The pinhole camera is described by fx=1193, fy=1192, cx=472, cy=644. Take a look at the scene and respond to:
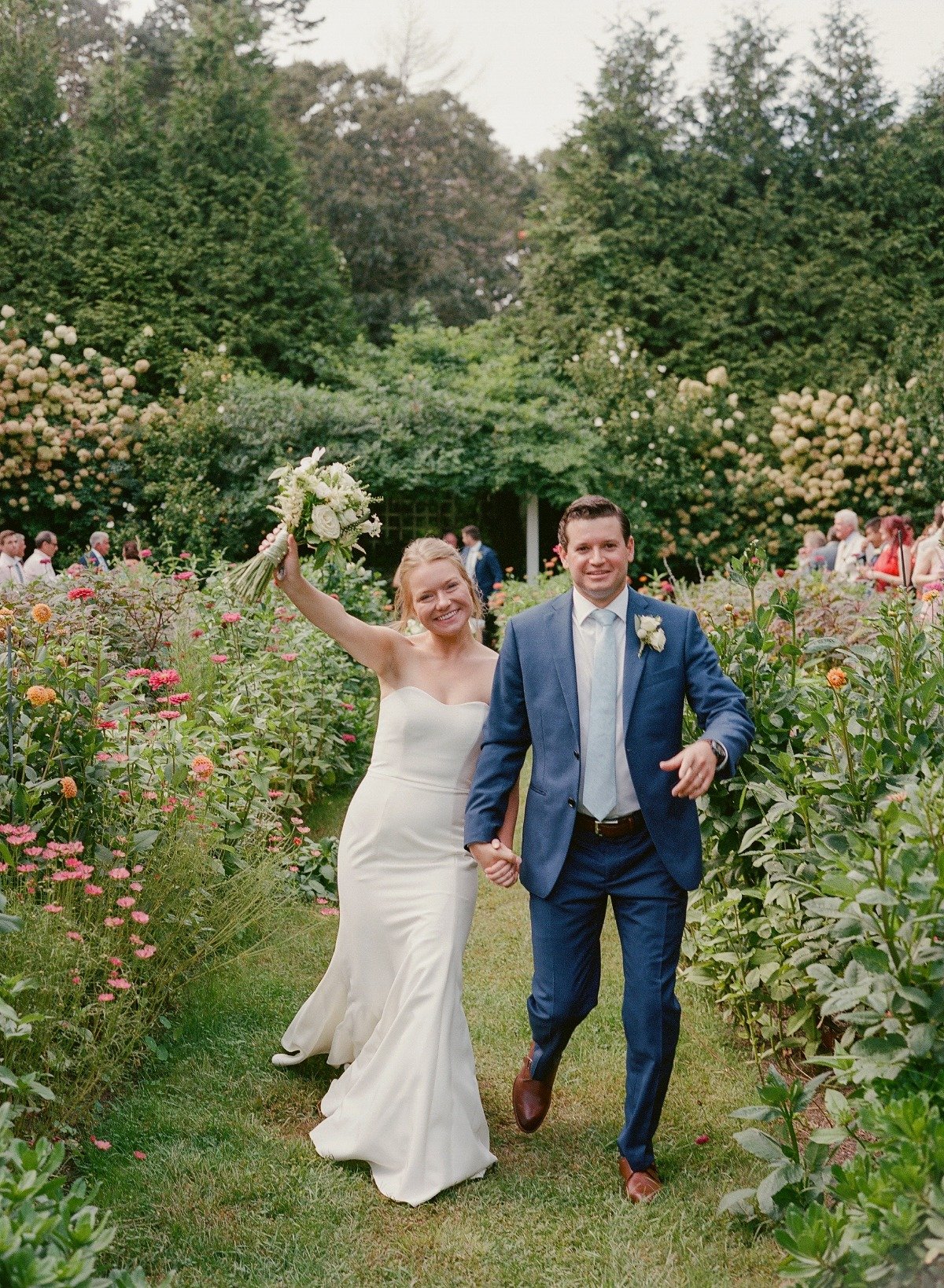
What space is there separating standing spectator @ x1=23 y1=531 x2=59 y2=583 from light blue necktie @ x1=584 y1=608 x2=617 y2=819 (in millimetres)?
6385

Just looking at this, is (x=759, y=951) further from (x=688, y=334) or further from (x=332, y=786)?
(x=688, y=334)

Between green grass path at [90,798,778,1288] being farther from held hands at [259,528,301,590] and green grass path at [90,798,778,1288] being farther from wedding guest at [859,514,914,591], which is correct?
wedding guest at [859,514,914,591]

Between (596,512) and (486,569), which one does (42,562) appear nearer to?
(486,569)

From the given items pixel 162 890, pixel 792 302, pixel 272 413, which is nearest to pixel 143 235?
pixel 272 413

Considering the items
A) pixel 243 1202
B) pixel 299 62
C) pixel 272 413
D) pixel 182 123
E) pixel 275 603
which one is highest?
pixel 299 62

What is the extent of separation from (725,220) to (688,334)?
1975mm

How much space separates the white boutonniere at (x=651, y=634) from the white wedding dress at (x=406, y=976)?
0.77 meters

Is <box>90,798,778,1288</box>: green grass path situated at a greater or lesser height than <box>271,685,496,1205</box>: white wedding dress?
lesser

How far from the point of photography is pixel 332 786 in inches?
312

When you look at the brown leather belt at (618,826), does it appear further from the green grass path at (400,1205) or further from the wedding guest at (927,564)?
the wedding guest at (927,564)

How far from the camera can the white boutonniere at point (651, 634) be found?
324cm

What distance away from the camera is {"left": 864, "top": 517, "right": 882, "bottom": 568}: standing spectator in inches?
432

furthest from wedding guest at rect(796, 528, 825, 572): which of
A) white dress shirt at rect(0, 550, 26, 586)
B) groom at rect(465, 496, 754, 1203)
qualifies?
groom at rect(465, 496, 754, 1203)

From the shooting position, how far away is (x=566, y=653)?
3.32 metres
